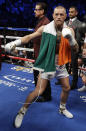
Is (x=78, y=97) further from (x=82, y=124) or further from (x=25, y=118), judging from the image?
(x=25, y=118)

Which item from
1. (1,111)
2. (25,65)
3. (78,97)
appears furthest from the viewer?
(25,65)

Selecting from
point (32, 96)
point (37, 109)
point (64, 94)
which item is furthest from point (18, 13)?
point (32, 96)

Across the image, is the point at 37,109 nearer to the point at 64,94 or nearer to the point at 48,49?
the point at 64,94

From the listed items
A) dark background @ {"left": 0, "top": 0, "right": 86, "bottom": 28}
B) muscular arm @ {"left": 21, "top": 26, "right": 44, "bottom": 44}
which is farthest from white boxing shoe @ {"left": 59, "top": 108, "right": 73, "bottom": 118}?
dark background @ {"left": 0, "top": 0, "right": 86, "bottom": 28}

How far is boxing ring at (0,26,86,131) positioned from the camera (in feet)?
6.37

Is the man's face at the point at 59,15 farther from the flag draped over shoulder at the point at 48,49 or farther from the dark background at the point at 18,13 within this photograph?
the dark background at the point at 18,13

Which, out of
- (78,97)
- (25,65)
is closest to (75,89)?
(78,97)

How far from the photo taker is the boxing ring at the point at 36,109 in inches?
76.5

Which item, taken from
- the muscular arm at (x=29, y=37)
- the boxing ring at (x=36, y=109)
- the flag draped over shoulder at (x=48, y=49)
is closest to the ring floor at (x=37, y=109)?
the boxing ring at (x=36, y=109)

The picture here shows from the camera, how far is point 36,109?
229cm

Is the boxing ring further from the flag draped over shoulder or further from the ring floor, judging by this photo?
the flag draped over shoulder

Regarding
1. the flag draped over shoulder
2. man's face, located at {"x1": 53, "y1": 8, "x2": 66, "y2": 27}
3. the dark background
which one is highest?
the dark background

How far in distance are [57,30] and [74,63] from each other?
3.75 ft

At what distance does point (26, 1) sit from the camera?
822 centimetres
